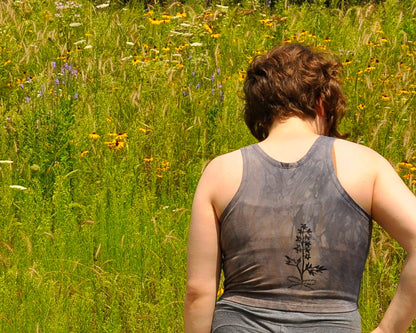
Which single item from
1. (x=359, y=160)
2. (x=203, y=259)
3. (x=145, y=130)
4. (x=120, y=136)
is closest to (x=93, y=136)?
(x=120, y=136)

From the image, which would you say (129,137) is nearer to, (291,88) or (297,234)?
(291,88)

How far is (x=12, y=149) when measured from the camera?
16.8 feet

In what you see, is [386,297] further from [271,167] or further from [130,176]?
[271,167]

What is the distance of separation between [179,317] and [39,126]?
1.82 m

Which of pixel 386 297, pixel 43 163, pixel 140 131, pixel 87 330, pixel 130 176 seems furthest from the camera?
pixel 140 131

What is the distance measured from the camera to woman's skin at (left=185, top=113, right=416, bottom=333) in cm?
210

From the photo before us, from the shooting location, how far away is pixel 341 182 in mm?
2092

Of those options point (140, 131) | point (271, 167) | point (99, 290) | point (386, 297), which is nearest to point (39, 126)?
point (140, 131)

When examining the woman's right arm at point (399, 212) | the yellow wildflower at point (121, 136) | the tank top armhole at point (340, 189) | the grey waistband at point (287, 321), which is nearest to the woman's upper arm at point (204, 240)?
the grey waistband at point (287, 321)

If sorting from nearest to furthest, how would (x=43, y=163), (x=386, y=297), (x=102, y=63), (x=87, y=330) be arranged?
(x=87, y=330) → (x=386, y=297) → (x=43, y=163) → (x=102, y=63)

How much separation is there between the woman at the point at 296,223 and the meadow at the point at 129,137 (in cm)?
65

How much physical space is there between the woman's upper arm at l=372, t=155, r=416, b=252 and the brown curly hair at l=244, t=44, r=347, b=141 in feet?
0.77

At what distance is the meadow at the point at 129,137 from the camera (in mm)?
3650

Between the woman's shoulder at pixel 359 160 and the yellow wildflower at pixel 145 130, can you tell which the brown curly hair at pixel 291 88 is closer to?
the woman's shoulder at pixel 359 160
